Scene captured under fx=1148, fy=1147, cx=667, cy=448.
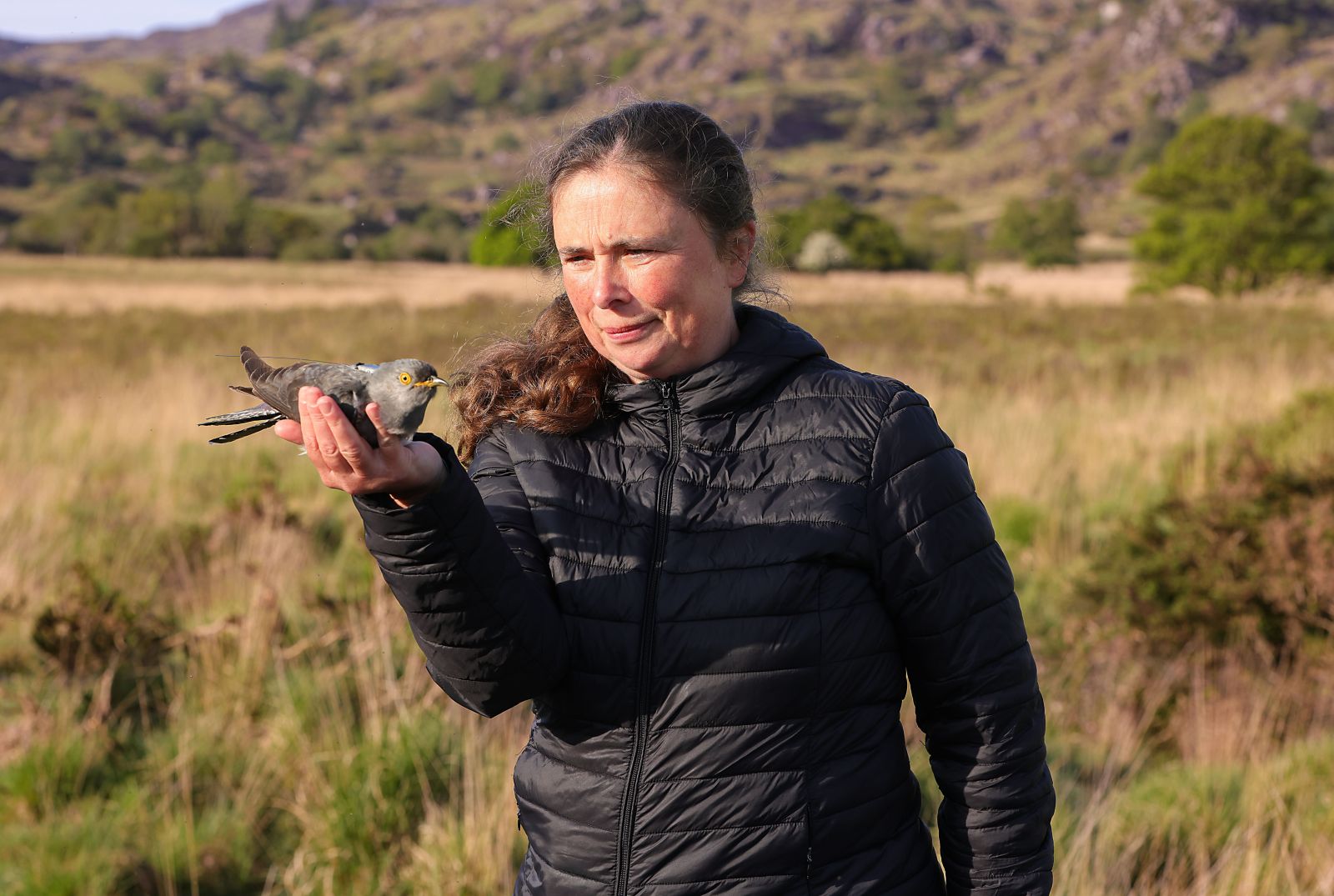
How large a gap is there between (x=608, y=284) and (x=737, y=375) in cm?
26

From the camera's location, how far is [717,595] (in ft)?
5.90

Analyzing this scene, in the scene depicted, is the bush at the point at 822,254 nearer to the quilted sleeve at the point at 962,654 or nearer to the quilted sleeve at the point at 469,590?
the quilted sleeve at the point at 962,654

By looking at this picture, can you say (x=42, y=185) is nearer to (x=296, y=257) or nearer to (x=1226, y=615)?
(x=296, y=257)

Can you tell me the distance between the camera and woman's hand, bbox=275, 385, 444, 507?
134 centimetres

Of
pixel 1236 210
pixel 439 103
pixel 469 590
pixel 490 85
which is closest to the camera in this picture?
pixel 469 590

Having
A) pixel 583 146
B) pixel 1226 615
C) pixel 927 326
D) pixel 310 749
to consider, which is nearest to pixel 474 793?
pixel 310 749

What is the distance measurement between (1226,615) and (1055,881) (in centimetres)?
229

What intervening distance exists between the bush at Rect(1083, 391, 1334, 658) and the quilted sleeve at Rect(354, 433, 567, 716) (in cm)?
413

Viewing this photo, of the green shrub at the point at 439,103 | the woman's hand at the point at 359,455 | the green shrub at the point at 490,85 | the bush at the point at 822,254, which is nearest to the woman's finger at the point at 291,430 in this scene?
the woman's hand at the point at 359,455

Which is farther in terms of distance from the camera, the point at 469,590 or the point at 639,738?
the point at 639,738

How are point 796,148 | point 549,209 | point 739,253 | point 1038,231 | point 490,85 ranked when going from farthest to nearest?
point 490,85
point 796,148
point 1038,231
point 549,209
point 739,253

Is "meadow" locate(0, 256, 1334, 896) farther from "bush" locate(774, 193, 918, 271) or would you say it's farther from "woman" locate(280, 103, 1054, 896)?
"bush" locate(774, 193, 918, 271)

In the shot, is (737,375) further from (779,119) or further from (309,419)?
(779,119)

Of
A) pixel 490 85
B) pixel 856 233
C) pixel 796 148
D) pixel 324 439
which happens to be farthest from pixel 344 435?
pixel 490 85
